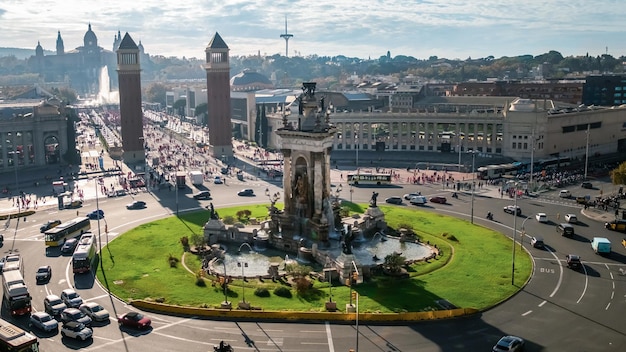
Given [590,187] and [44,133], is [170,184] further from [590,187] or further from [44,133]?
[590,187]

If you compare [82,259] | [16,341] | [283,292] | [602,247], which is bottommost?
[283,292]

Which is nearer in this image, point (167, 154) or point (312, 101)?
point (312, 101)

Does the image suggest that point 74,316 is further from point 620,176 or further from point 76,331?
point 620,176

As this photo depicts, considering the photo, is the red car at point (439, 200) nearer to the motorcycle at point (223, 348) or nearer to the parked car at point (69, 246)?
the parked car at point (69, 246)

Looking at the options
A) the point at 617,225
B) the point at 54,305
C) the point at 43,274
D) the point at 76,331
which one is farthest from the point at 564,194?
the point at 76,331

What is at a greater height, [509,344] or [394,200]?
[509,344]

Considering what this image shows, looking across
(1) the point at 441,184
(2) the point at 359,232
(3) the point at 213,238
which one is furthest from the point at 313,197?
(1) the point at 441,184

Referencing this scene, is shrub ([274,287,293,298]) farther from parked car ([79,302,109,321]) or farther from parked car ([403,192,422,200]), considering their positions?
parked car ([403,192,422,200])
